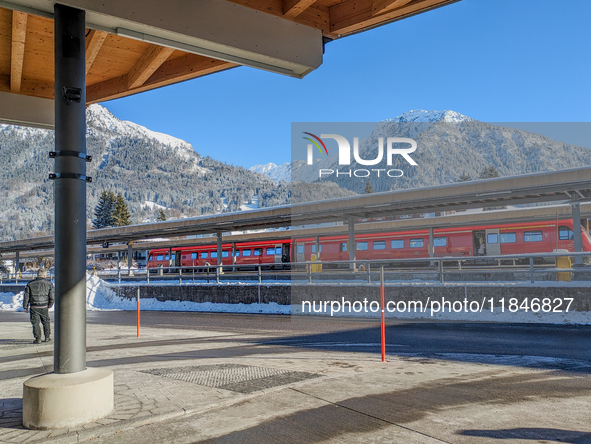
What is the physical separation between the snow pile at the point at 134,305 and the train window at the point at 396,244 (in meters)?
21.3

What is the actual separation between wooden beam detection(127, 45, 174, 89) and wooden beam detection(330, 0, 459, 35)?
247 cm

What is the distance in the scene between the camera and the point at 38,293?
40.0 feet

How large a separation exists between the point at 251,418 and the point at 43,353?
7373 mm

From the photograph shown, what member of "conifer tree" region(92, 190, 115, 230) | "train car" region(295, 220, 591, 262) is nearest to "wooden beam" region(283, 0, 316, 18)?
"train car" region(295, 220, 591, 262)

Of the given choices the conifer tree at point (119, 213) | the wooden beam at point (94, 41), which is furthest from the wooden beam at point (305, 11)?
the conifer tree at point (119, 213)

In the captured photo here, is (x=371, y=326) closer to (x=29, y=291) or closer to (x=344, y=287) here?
(x=344, y=287)

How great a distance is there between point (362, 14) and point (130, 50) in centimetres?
366

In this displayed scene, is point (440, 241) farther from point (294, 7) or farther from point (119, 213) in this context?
point (119, 213)

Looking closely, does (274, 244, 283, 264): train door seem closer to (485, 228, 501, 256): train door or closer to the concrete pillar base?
(485, 228, 501, 256): train door

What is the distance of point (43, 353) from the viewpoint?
10.4 m

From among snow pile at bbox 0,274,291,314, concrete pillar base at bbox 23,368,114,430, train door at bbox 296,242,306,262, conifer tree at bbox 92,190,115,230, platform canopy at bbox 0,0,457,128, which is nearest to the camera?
concrete pillar base at bbox 23,368,114,430

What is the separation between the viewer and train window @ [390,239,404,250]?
39750 millimetres

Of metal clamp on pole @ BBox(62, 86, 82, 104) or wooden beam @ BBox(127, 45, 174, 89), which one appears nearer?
metal clamp on pole @ BBox(62, 86, 82, 104)

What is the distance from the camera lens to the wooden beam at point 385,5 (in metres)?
6.34
